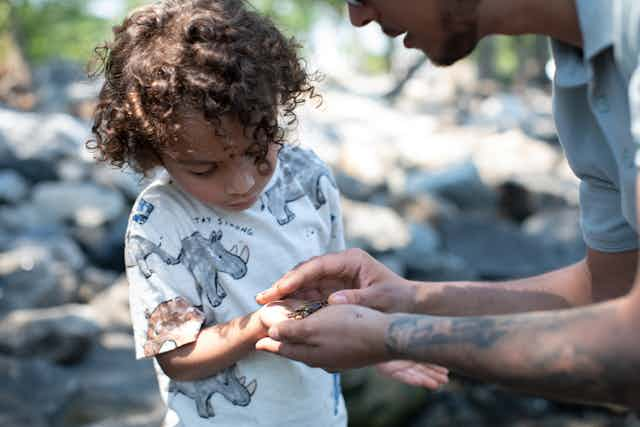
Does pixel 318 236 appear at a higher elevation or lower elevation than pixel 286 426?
higher

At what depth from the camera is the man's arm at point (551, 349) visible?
1520 millimetres

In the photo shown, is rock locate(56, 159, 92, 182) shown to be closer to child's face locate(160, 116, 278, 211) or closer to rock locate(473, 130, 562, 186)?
rock locate(473, 130, 562, 186)

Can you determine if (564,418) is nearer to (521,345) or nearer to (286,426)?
(286,426)

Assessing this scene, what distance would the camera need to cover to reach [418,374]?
2.37 metres

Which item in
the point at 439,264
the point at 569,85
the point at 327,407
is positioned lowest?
the point at 439,264

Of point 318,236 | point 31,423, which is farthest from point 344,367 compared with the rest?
point 31,423

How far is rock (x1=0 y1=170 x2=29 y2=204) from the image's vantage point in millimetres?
10055

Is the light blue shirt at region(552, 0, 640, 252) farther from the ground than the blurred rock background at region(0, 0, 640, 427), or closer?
farther from the ground

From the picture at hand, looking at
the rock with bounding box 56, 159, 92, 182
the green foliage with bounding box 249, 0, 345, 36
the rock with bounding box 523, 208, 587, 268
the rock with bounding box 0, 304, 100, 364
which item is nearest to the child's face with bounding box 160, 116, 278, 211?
the rock with bounding box 0, 304, 100, 364

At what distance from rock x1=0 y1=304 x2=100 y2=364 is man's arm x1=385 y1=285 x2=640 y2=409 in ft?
15.4

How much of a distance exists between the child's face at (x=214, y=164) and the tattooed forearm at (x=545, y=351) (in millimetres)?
698

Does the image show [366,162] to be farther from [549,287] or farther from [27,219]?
[549,287]

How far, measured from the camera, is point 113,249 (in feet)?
28.1

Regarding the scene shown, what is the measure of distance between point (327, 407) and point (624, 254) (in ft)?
3.17
